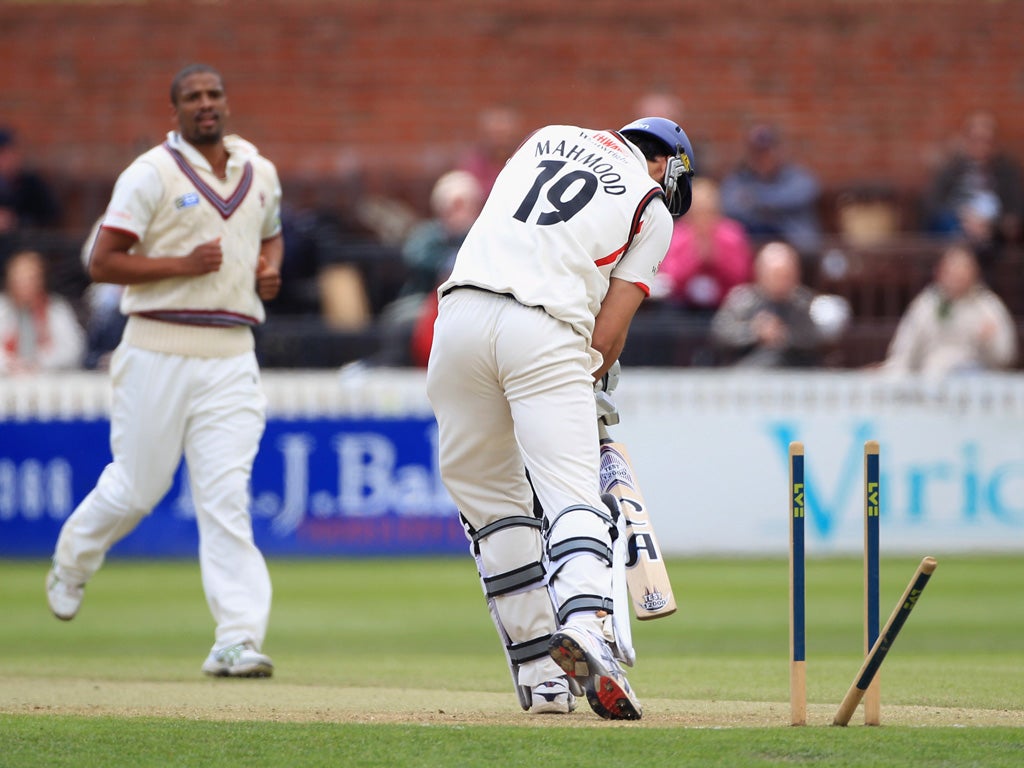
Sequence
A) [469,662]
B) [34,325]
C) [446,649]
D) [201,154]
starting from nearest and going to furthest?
[201,154]
[469,662]
[446,649]
[34,325]

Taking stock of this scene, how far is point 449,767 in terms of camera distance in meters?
4.72

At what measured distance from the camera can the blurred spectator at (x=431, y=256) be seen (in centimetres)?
1404

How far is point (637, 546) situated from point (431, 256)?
8470mm

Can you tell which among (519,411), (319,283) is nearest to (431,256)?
(319,283)

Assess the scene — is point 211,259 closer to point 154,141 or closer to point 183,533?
point 183,533

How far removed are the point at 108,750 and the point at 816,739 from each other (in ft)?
6.85

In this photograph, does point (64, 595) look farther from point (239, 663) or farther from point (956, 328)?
point (956, 328)

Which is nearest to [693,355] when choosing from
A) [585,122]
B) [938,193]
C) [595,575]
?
[938,193]

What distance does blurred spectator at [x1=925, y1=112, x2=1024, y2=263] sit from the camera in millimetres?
15812

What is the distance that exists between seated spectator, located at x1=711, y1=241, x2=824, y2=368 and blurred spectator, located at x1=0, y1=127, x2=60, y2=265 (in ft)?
22.5

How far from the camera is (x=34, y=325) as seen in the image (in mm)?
14195

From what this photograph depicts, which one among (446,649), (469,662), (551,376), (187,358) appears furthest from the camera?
(446,649)

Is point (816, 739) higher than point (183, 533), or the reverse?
point (816, 739)

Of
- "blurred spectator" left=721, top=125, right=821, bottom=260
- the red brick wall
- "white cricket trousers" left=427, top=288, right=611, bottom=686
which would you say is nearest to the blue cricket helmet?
"white cricket trousers" left=427, top=288, right=611, bottom=686
